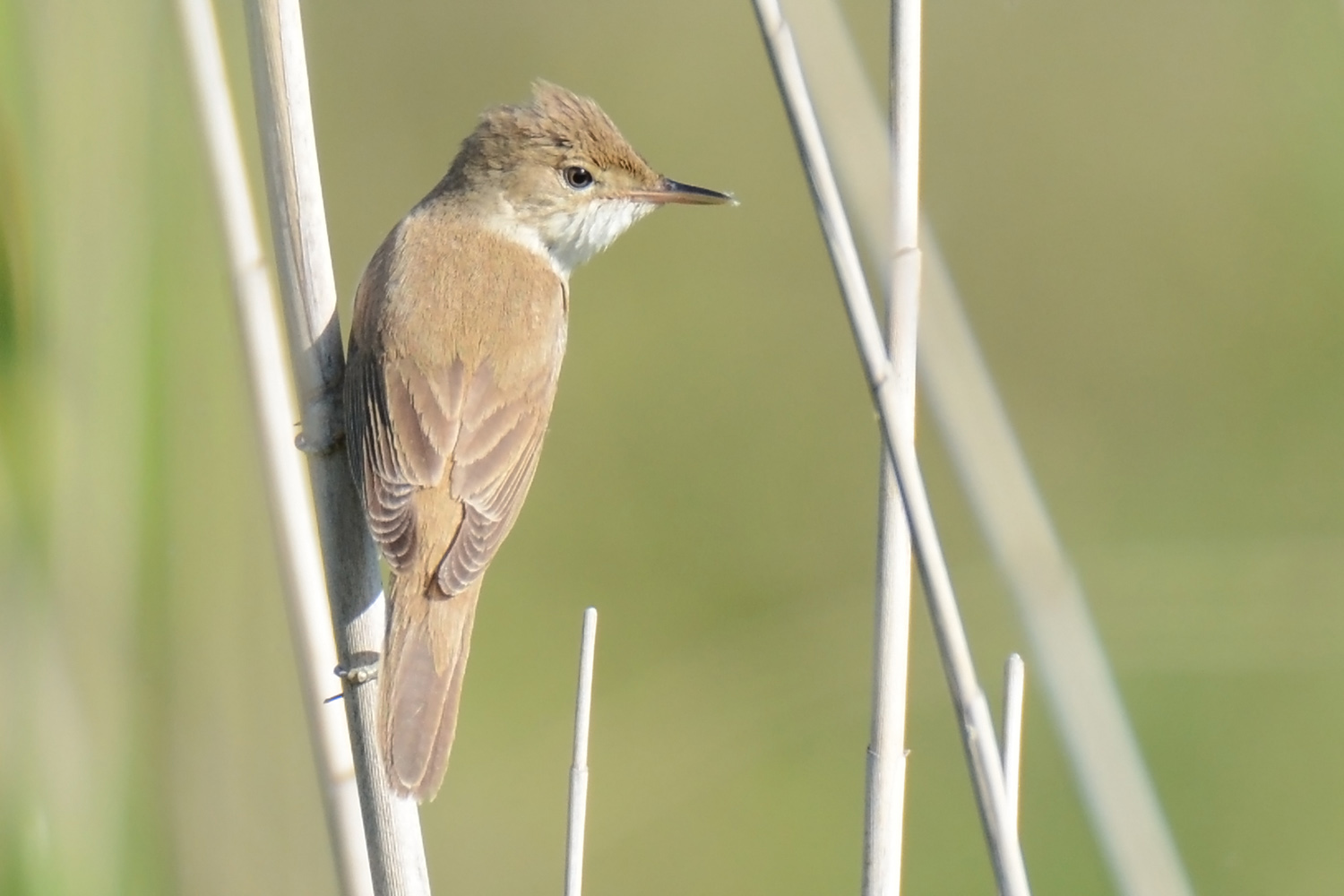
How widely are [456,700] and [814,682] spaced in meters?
2.00

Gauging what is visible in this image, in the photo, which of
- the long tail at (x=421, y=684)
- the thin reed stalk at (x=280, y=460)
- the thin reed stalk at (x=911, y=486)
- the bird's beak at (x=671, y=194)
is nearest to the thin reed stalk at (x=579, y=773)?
the long tail at (x=421, y=684)

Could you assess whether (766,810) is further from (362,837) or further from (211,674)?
(362,837)

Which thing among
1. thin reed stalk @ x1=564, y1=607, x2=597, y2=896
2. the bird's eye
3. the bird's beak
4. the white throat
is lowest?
thin reed stalk @ x1=564, y1=607, x2=597, y2=896

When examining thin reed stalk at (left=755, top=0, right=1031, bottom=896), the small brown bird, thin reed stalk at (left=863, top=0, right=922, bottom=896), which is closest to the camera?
thin reed stalk at (left=755, top=0, right=1031, bottom=896)

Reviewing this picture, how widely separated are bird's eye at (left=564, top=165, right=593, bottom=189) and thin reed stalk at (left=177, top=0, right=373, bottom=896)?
2.96ft

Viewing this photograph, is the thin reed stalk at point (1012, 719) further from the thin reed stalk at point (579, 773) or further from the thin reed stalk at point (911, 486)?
the thin reed stalk at point (579, 773)

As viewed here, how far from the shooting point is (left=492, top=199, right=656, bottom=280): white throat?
2875mm

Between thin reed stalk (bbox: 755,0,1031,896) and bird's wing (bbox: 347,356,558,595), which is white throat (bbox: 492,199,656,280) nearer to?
bird's wing (bbox: 347,356,558,595)

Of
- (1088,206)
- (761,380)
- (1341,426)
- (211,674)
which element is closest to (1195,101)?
(1088,206)

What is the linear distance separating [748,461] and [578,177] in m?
1.79

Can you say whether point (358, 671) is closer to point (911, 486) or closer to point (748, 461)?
point (911, 486)

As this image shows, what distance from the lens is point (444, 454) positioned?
240 cm

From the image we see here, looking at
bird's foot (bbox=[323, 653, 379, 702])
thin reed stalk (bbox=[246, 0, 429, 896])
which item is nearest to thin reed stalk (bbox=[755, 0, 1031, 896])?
thin reed stalk (bbox=[246, 0, 429, 896])

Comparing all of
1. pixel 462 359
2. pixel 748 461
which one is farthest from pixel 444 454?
pixel 748 461
